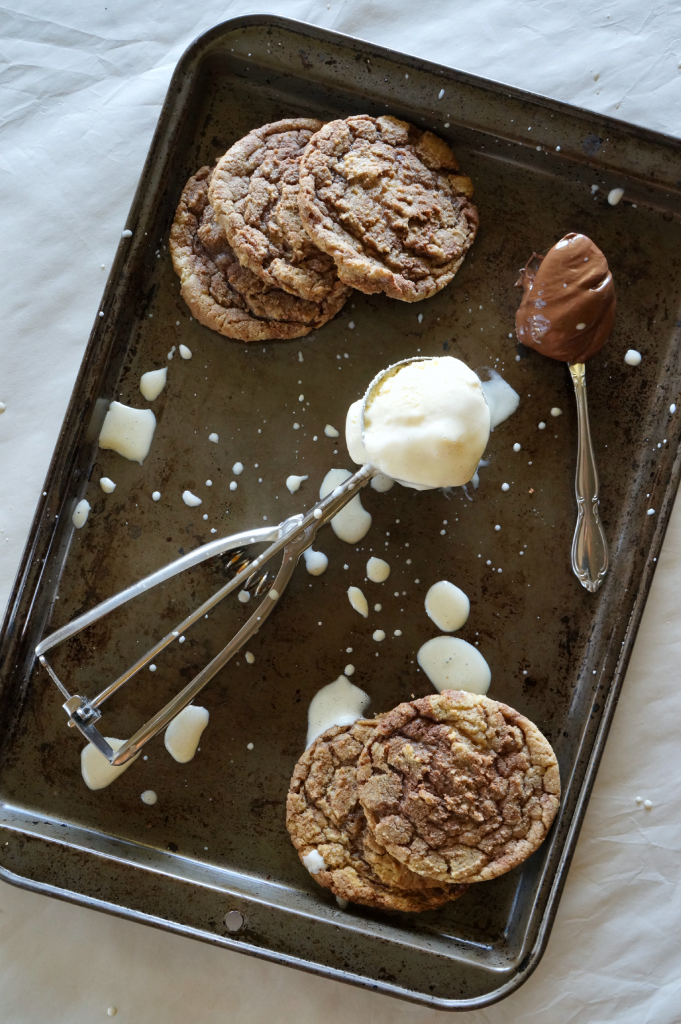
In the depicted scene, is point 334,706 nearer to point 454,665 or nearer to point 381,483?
point 454,665

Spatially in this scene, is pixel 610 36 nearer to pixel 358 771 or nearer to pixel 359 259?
pixel 359 259

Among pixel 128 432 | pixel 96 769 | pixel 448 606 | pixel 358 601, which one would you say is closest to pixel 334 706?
pixel 358 601

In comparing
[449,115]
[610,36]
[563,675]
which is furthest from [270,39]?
[563,675]

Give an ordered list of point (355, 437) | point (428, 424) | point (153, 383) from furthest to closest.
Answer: point (153, 383), point (355, 437), point (428, 424)

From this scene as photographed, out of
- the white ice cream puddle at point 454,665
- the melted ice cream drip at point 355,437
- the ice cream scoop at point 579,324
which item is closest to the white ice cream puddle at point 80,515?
the melted ice cream drip at point 355,437

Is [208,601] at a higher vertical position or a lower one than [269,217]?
lower

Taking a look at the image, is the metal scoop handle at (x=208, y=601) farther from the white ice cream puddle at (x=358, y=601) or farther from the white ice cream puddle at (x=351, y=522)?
the white ice cream puddle at (x=358, y=601)
